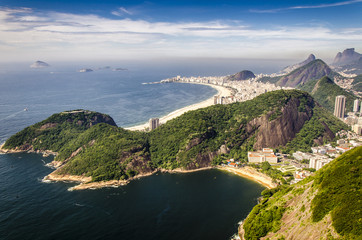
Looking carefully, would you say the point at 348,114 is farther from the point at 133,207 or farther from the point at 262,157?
the point at 133,207

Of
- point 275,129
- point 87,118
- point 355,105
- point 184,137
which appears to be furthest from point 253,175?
point 355,105

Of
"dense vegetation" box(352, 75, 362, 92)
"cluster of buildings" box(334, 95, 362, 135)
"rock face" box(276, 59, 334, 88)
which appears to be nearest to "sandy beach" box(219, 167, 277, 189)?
"cluster of buildings" box(334, 95, 362, 135)

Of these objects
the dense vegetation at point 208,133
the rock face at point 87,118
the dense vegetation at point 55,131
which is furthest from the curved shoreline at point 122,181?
the rock face at point 87,118

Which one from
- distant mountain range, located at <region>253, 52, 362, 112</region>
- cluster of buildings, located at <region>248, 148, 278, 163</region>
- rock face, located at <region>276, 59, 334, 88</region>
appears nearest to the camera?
cluster of buildings, located at <region>248, 148, 278, 163</region>

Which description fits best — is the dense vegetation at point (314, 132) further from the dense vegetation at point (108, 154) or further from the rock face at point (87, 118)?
the rock face at point (87, 118)

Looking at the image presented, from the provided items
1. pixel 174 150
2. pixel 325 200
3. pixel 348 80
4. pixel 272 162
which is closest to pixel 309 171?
pixel 272 162

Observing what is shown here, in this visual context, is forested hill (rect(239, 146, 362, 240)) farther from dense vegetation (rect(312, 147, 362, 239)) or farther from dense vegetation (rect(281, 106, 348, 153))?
dense vegetation (rect(281, 106, 348, 153))

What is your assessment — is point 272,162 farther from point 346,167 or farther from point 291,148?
point 346,167
